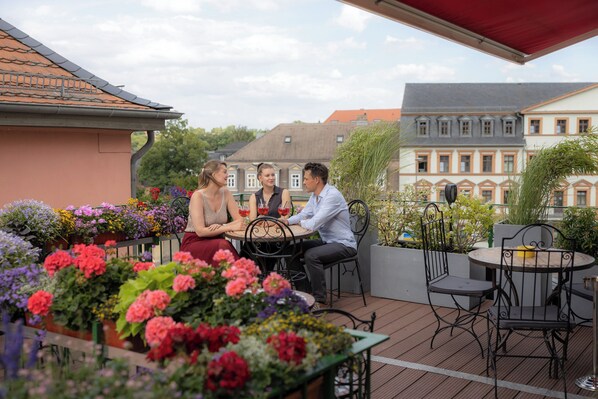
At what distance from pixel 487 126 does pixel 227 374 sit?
3192 inches

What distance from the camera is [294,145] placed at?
78.6 meters

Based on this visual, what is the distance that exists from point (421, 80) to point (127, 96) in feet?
250

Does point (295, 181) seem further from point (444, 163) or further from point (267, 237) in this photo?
point (267, 237)

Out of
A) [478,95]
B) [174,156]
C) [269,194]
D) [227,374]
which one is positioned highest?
[478,95]

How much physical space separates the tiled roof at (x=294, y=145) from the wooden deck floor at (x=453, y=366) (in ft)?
234

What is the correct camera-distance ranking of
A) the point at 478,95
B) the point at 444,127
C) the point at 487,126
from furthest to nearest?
the point at 478,95
the point at 444,127
the point at 487,126

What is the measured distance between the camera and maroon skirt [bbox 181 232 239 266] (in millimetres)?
5324

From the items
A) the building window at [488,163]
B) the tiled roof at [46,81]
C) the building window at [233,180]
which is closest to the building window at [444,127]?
the building window at [488,163]

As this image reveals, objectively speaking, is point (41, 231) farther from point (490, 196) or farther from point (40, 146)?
point (490, 196)

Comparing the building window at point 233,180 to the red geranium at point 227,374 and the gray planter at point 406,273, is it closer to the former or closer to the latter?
the gray planter at point 406,273

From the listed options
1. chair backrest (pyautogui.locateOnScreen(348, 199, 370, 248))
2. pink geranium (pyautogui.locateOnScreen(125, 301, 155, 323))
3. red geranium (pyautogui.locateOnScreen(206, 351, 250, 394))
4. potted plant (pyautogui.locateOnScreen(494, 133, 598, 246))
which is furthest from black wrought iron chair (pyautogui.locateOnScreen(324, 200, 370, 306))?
red geranium (pyautogui.locateOnScreen(206, 351, 250, 394))

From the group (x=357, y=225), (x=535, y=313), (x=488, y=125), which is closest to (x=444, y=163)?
(x=488, y=125)

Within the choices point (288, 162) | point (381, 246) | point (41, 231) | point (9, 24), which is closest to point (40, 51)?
point (9, 24)

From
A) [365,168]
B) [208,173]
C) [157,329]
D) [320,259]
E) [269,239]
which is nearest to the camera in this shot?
[157,329]
